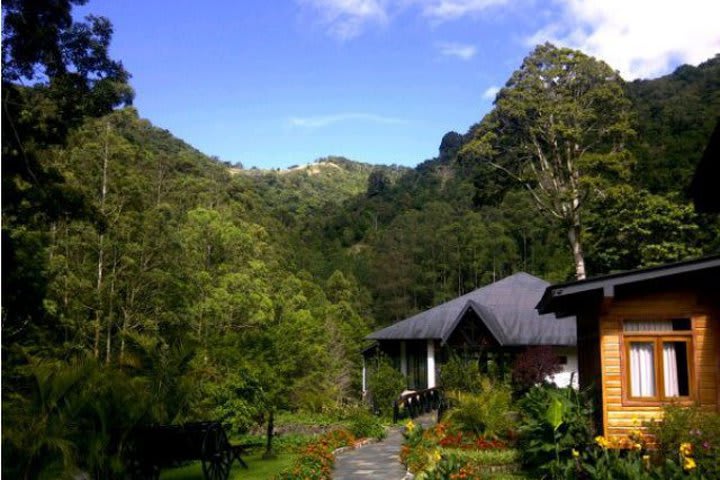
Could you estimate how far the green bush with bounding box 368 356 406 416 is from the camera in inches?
973

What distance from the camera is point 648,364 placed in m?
10.6

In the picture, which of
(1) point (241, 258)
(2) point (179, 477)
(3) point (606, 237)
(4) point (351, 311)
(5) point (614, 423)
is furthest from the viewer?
(4) point (351, 311)

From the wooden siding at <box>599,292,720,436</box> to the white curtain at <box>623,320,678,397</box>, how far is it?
0.45ft

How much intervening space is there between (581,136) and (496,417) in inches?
623

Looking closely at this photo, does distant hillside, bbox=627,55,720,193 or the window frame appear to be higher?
distant hillside, bbox=627,55,720,193

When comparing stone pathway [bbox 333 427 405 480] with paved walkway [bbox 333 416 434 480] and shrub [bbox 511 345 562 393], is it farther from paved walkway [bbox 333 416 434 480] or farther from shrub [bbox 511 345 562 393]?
shrub [bbox 511 345 562 393]

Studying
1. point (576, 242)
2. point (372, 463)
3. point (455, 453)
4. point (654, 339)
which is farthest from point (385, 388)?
point (654, 339)

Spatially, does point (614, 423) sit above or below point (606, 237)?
below

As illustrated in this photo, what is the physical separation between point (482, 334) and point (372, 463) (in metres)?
13.4

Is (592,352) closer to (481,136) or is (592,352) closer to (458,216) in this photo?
(481,136)

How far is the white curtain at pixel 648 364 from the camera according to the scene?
34.5ft

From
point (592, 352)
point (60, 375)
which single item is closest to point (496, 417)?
point (592, 352)

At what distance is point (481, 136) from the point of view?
28609 mm

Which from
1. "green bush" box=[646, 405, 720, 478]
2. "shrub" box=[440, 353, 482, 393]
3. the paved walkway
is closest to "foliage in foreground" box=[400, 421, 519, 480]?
the paved walkway
